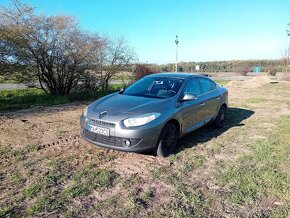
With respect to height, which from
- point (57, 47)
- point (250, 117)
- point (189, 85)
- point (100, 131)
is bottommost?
point (250, 117)

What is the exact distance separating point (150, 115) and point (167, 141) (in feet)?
2.32

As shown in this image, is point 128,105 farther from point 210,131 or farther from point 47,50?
point 47,50

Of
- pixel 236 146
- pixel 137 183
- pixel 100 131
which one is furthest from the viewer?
pixel 236 146

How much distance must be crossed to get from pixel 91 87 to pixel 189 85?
8429 millimetres

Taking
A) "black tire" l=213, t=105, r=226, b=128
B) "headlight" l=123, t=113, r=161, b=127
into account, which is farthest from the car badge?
"black tire" l=213, t=105, r=226, b=128

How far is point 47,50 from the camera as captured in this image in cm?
1236

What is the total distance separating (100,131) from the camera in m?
5.03

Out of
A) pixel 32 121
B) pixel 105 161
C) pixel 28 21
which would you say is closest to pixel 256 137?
pixel 105 161

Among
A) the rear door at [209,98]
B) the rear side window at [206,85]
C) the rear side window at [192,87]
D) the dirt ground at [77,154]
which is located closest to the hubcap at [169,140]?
the dirt ground at [77,154]

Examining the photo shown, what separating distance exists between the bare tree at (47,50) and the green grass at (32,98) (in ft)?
2.47

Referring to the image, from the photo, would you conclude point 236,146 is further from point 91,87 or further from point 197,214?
point 91,87

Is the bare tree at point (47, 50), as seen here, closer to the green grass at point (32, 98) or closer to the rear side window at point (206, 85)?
the green grass at point (32, 98)

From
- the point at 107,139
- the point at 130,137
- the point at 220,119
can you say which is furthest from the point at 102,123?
the point at 220,119

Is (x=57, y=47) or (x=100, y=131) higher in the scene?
(x=57, y=47)
